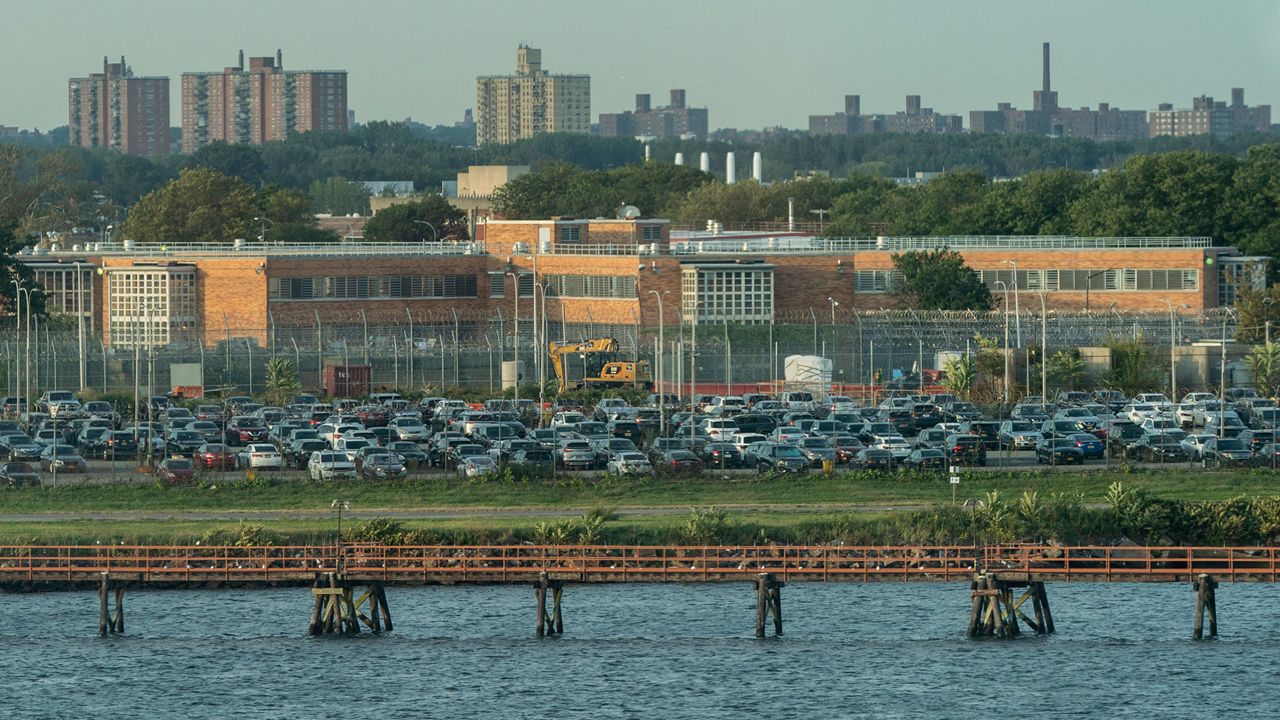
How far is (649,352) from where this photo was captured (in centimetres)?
14238

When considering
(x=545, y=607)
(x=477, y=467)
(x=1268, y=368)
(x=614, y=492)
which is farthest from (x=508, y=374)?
(x=545, y=607)

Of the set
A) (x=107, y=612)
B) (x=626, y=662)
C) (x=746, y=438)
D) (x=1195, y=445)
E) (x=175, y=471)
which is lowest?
(x=626, y=662)

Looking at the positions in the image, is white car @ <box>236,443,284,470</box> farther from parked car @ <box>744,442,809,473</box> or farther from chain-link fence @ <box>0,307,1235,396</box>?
chain-link fence @ <box>0,307,1235,396</box>

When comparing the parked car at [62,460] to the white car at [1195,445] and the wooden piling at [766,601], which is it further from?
the white car at [1195,445]

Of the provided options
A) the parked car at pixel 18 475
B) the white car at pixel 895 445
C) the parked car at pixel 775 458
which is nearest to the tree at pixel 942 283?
the white car at pixel 895 445

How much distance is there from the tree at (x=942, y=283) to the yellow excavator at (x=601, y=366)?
26850mm

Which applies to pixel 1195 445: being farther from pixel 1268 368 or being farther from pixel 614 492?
pixel 1268 368

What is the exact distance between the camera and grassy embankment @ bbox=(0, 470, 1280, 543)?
88.2 m

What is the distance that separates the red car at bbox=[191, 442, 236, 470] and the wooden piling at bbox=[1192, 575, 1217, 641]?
1624 inches

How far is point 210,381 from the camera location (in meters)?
133

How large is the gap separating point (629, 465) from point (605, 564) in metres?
17.4

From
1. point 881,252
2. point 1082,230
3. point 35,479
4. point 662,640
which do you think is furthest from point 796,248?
point 662,640

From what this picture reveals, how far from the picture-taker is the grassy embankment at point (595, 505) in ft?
289

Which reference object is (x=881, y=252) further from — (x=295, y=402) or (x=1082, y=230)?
(x=295, y=402)
